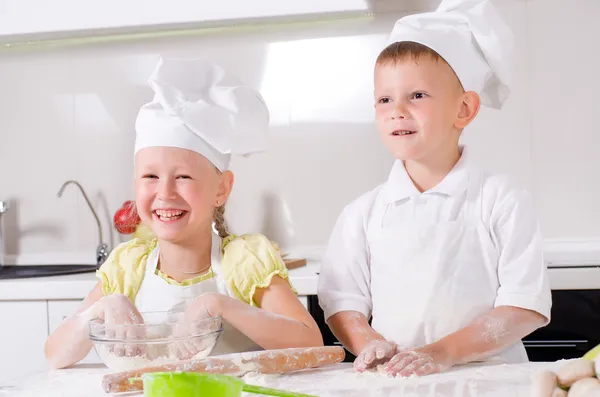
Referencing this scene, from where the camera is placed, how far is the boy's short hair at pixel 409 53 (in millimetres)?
1226

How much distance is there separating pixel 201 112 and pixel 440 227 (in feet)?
1.37

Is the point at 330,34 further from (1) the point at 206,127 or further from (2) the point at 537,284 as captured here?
(2) the point at 537,284

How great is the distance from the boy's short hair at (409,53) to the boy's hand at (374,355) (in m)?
0.45

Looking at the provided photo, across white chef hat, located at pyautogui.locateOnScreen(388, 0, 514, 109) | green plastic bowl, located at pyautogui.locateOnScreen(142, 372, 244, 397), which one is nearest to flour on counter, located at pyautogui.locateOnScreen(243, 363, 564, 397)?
green plastic bowl, located at pyautogui.locateOnScreen(142, 372, 244, 397)

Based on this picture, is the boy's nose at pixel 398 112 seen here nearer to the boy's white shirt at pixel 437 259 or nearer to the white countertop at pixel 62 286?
the boy's white shirt at pixel 437 259

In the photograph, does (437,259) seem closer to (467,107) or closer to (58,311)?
(467,107)

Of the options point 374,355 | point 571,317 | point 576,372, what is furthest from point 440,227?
point 571,317

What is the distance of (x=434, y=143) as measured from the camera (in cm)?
123

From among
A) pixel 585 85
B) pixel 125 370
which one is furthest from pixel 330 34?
pixel 125 370

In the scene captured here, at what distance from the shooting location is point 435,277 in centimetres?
123

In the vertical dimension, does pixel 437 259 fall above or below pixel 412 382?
above

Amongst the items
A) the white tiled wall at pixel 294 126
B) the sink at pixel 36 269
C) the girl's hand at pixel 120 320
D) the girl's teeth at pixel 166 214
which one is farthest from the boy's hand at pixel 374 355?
the sink at pixel 36 269

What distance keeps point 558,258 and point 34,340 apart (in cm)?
139

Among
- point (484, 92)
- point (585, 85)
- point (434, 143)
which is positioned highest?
point (585, 85)
